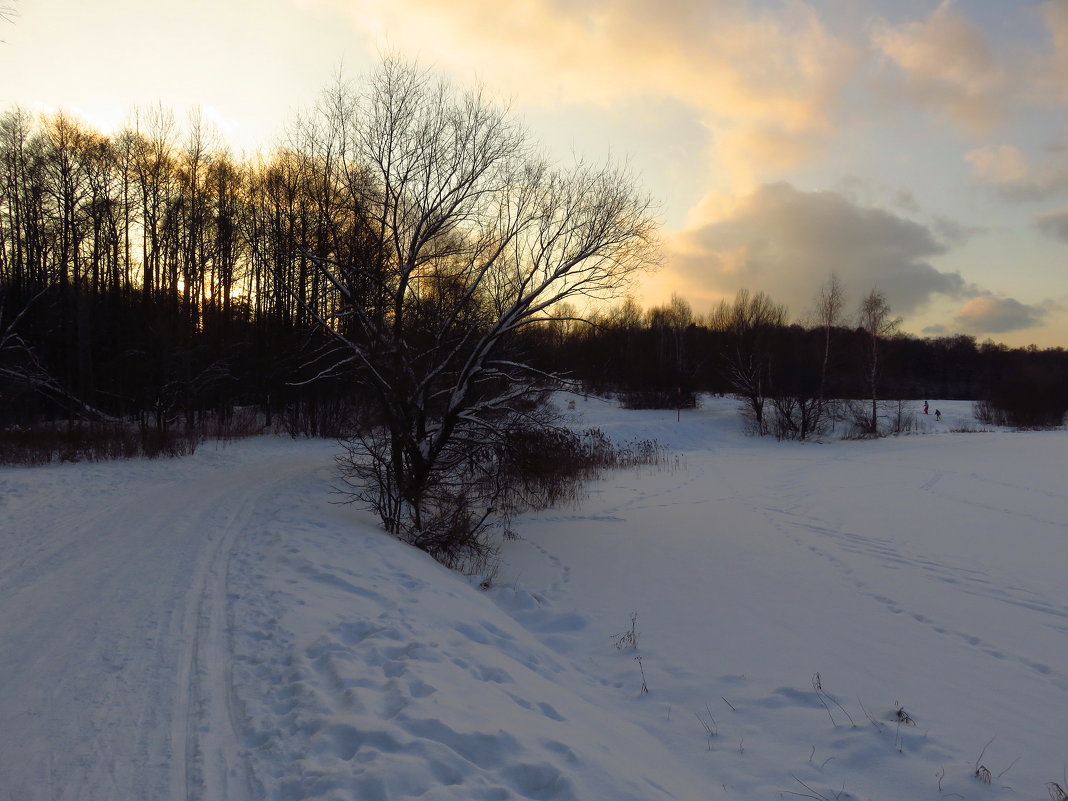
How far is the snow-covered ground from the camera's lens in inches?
141

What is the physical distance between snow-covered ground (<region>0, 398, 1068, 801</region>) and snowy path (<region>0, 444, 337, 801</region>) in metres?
0.02

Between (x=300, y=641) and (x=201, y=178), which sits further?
(x=201, y=178)

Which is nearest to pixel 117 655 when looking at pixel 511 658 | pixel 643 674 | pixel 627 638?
pixel 511 658

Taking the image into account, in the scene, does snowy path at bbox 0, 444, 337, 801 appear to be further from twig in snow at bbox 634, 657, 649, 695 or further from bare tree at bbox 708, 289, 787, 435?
bare tree at bbox 708, 289, 787, 435

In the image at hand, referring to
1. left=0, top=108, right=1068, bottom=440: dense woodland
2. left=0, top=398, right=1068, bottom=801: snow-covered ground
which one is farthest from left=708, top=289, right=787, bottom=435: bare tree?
left=0, top=398, right=1068, bottom=801: snow-covered ground

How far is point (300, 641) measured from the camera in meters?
5.18

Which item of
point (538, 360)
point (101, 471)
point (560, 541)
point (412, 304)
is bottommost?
point (560, 541)

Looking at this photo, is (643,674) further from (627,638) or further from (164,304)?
(164,304)

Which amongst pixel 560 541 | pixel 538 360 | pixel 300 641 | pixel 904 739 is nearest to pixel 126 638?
pixel 300 641

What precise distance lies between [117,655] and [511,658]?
341 centimetres

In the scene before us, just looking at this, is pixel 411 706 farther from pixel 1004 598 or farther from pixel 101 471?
pixel 101 471

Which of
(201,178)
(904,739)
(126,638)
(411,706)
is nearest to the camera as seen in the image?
(411,706)

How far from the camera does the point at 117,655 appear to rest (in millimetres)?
4766

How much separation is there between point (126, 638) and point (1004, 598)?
10.7 meters
